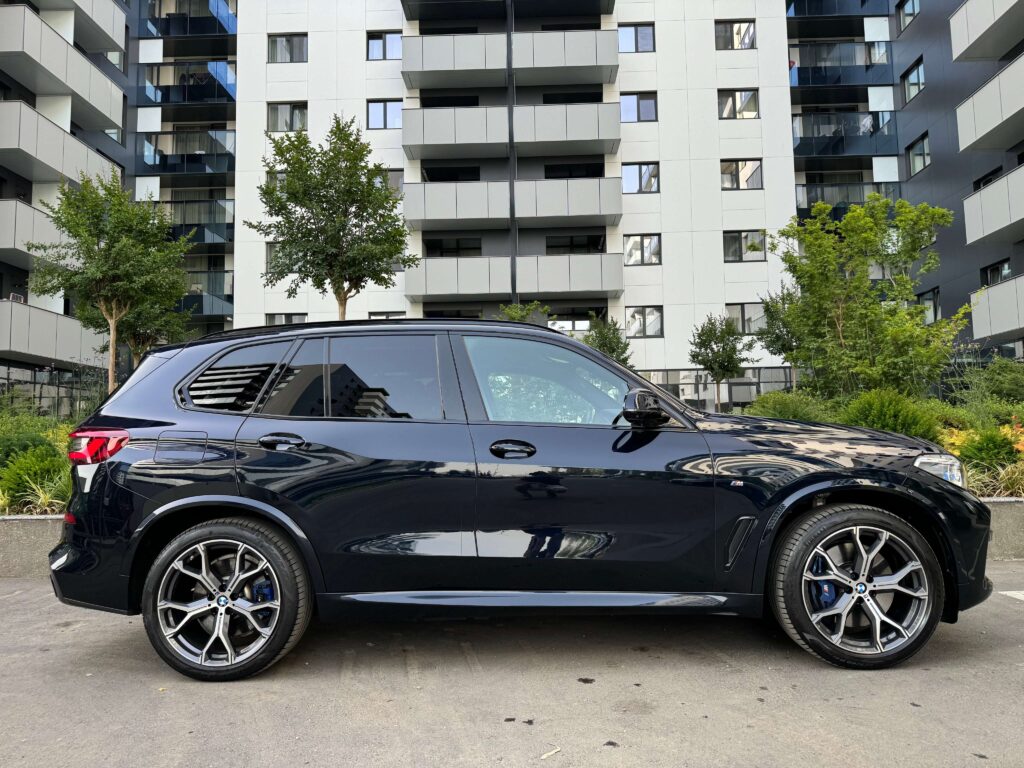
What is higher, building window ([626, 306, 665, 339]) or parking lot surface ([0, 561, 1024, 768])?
building window ([626, 306, 665, 339])

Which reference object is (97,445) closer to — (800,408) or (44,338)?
(800,408)

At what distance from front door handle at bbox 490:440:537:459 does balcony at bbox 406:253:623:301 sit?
2441cm

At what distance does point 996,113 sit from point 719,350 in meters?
11.1

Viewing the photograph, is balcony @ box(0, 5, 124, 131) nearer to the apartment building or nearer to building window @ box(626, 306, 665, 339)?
the apartment building

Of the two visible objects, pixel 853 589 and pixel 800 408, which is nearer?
pixel 853 589

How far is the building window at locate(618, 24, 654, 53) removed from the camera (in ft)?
99.0

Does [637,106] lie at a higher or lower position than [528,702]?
higher

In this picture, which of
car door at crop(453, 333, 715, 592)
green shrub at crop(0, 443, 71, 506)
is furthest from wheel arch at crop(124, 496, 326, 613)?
green shrub at crop(0, 443, 71, 506)

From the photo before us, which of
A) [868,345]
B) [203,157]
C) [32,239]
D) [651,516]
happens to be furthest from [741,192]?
[651,516]

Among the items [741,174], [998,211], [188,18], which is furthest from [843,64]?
[188,18]

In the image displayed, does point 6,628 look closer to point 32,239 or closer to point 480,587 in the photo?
point 480,587

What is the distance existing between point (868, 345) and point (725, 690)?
923cm

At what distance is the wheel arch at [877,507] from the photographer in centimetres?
352

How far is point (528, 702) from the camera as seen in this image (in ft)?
10.6
